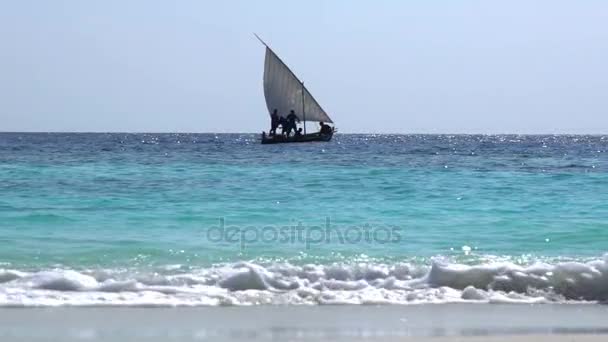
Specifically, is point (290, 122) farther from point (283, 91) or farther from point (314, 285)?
point (314, 285)

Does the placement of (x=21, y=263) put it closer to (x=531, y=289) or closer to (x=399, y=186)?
(x=531, y=289)

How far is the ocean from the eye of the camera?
347 inches

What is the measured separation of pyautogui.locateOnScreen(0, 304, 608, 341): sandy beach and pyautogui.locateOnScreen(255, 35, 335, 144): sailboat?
38953 mm

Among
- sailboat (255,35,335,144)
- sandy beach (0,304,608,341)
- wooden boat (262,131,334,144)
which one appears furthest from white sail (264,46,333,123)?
sandy beach (0,304,608,341)

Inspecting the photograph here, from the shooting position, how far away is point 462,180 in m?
21.5

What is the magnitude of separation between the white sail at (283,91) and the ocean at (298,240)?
24.5 m

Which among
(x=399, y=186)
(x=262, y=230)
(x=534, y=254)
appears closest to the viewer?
(x=534, y=254)

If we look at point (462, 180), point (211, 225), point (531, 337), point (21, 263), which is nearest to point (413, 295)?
point (531, 337)

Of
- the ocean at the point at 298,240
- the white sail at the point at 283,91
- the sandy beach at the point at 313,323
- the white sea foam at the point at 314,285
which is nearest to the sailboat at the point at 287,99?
the white sail at the point at 283,91

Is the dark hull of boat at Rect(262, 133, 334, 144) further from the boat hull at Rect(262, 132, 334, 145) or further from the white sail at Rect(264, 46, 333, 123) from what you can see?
the white sail at Rect(264, 46, 333, 123)

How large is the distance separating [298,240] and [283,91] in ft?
117

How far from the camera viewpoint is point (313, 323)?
733 cm

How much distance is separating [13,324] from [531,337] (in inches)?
144

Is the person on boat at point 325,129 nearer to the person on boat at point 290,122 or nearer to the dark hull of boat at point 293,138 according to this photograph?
the dark hull of boat at point 293,138
